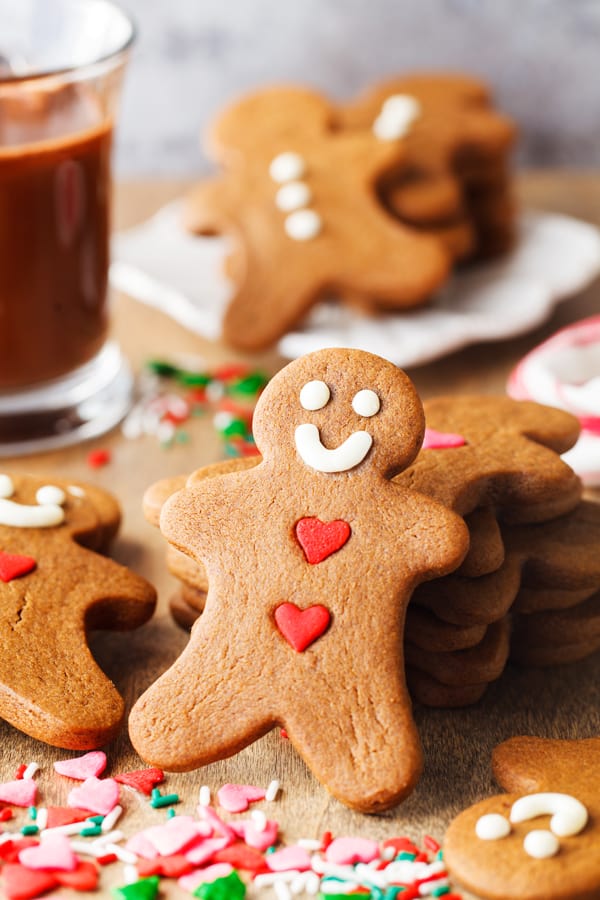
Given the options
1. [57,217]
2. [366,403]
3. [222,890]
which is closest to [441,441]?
[366,403]

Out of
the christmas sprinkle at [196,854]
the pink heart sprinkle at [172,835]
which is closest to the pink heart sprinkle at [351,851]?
the christmas sprinkle at [196,854]

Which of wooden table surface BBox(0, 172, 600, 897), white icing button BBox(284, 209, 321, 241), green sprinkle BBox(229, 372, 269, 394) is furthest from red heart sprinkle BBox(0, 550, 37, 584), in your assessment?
white icing button BBox(284, 209, 321, 241)

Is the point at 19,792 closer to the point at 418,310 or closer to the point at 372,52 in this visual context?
the point at 418,310

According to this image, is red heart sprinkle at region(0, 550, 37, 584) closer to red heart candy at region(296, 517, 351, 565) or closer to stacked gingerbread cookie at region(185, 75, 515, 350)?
red heart candy at region(296, 517, 351, 565)

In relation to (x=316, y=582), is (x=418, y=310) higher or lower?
lower

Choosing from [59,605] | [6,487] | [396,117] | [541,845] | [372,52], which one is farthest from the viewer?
[372,52]

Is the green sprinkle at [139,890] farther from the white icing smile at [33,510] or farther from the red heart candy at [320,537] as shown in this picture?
the white icing smile at [33,510]
